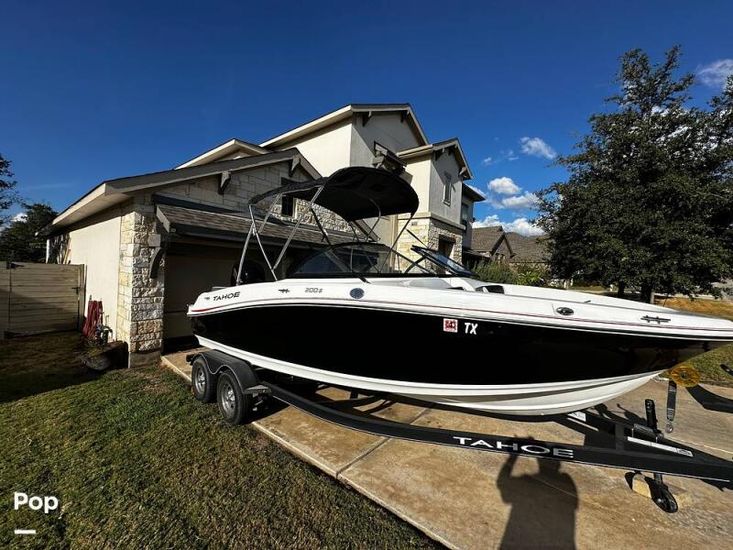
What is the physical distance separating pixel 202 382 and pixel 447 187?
1408 cm

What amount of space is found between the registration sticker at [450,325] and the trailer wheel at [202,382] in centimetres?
329

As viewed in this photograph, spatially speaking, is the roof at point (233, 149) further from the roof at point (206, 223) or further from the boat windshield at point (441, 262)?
the boat windshield at point (441, 262)

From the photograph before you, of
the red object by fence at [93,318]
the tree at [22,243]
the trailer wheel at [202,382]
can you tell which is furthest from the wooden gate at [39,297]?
the tree at [22,243]

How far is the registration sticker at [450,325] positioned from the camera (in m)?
2.43

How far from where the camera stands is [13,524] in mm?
2281

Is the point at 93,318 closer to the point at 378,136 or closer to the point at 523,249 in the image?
the point at 378,136

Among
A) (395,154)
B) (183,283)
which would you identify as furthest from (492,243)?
(183,283)

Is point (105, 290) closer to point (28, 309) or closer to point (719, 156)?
point (28, 309)

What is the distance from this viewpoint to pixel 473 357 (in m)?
2.46

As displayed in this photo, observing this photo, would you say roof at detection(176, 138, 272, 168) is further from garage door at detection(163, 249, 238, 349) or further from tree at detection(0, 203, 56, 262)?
tree at detection(0, 203, 56, 262)

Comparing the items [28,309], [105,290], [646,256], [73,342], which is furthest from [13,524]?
[646,256]

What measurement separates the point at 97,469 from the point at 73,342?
20.2 feet

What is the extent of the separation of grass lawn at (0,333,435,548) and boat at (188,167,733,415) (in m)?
0.92

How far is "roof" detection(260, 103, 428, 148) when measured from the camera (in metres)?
12.0
